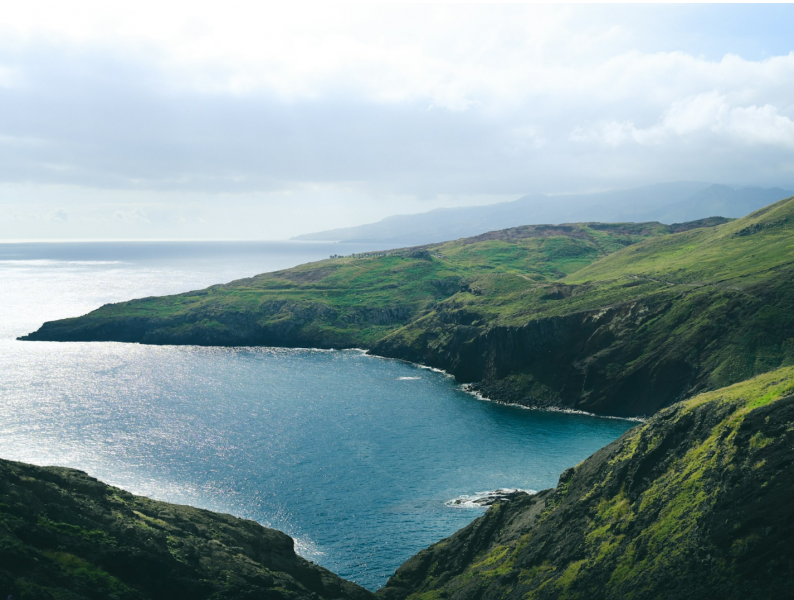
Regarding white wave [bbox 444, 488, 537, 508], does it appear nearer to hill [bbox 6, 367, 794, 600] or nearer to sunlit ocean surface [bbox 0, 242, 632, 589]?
sunlit ocean surface [bbox 0, 242, 632, 589]

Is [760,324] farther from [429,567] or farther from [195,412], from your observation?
[195,412]

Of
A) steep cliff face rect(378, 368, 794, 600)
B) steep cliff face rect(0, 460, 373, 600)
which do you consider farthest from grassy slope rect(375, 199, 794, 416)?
steep cliff face rect(0, 460, 373, 600)

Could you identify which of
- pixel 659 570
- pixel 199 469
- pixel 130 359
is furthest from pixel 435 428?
pixel 130 359

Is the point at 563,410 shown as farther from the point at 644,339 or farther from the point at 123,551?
the point at 123,551

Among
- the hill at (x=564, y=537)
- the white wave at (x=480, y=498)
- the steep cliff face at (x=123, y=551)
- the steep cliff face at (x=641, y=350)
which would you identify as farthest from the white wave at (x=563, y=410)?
the steep cliff face at (x=123, y=551)

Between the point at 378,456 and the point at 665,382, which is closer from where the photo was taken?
the point at 378,456

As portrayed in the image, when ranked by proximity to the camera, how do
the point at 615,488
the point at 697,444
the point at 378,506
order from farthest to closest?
1. the point at 378,506
2. the point at 615,488
3. the point at 697,444

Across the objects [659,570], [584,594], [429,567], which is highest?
[659,570]

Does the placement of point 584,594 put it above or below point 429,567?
above
